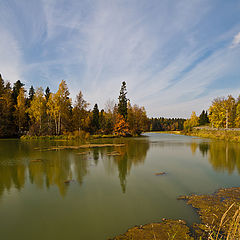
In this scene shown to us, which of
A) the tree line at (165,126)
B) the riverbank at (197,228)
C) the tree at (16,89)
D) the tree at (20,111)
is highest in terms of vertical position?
the tree at (16,89)

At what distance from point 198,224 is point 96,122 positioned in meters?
58.8

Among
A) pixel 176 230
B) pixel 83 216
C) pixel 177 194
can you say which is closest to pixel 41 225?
pixel 83 216

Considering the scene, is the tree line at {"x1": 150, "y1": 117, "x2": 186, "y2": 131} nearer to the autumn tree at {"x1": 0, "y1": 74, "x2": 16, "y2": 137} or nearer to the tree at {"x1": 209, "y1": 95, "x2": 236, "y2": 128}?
the tree at {"x1": 209, "y1": 95, "x2": 236, "y2": 128}

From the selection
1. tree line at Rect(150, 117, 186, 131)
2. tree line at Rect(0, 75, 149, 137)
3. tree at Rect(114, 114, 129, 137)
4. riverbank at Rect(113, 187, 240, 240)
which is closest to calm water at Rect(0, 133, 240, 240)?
riverbank at Rect(113, 187, 240, 240)

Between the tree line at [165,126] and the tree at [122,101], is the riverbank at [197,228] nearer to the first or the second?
the tree at [122,101]

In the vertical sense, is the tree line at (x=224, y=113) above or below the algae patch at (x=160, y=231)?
above

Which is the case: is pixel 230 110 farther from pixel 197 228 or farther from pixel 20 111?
pixel 20 111

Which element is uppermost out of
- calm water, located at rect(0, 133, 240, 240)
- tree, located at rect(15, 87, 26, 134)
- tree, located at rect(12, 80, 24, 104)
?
tree, located at rect(12, 80, 24, 104)

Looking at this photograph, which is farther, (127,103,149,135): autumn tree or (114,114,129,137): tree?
(127,103,149,135): autumn tree

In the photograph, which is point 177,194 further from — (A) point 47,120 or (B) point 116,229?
(A) point 47,120

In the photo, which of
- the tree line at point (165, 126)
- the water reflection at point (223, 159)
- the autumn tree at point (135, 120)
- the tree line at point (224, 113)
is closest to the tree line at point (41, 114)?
the autumn tree at point (135, 120)

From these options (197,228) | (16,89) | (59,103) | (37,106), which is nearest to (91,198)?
(197,228)

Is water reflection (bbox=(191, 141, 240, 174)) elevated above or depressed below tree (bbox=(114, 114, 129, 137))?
below

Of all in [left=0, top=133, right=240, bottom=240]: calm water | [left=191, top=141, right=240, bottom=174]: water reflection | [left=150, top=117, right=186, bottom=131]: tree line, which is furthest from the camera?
[left=150, top=117, right=186, bottom=131]: tree line
